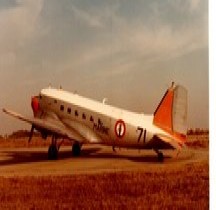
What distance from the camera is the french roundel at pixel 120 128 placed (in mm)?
3666

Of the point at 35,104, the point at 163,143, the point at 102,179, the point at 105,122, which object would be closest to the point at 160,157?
the point at 163,143

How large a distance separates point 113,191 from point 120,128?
29.5 inches

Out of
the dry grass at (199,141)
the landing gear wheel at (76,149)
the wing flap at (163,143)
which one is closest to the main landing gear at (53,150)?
the landing gear wheel at (76,149)

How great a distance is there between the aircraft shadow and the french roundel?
→ 7.6 inches

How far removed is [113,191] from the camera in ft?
10.1

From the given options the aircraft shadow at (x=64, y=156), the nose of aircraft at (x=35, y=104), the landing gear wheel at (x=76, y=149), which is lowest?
the aircraft shadow at (x=64, y=156)

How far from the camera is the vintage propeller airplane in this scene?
3.31 metres

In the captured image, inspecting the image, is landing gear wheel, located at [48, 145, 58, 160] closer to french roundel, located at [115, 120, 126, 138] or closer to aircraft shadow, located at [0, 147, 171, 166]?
aircraft shadow, located at [0, 147, 171, 166]

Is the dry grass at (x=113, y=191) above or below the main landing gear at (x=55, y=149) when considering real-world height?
below

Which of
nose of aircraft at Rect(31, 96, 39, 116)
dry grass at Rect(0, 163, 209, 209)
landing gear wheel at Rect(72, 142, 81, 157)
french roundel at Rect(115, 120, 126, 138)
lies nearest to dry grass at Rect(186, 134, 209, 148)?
dry grass at Rect(0, 163, 209, 209)

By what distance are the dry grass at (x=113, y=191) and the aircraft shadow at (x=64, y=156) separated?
0.58 feet

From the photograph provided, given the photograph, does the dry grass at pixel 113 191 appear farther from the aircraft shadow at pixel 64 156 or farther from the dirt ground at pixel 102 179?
the aircraft shadow at pixel 64 156

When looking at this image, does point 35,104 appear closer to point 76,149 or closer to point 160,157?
point 76,149
